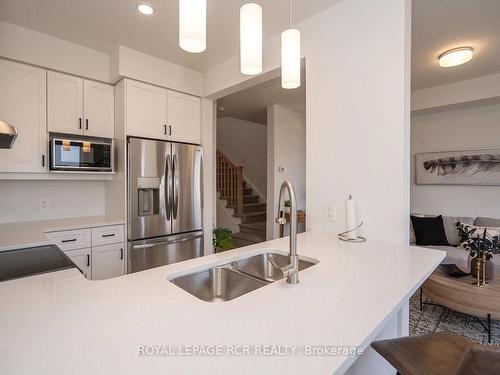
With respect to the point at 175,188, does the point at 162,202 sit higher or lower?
lower

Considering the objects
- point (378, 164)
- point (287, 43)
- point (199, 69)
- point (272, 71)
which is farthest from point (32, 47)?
point (378, 164)

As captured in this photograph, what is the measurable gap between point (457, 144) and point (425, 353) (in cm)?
420

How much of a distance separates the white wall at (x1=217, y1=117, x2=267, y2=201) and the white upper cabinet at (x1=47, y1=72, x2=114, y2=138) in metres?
3.85

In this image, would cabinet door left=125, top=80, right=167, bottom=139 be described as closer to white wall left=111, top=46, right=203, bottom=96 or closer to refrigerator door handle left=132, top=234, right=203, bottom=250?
white wall left=111, top=46, right=203, bottom=96

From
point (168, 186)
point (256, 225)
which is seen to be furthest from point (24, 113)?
point (256, 225)

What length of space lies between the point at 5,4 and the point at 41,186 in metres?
1.52

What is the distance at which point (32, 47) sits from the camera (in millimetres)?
2266

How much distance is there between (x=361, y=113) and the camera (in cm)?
172

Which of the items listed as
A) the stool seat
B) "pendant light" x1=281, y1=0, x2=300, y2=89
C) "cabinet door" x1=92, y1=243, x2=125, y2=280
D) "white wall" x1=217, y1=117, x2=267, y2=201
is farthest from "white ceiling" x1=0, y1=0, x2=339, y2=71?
"white wall" x1=217, y1=117, x2=267, y2=201

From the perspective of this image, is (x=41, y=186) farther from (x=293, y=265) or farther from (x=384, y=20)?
(x=384, y=20)

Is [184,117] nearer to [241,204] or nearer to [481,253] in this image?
[241,204]

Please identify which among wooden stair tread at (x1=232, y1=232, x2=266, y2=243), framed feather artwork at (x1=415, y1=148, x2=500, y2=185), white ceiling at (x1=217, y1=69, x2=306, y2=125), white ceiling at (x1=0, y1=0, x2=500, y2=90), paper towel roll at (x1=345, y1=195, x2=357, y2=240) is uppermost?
white ceiling at (x1=217, y1=69, x2=306, y2=125)

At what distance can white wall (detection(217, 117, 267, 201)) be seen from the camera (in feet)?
21.2

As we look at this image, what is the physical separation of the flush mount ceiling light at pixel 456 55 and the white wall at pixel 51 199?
3.96m
